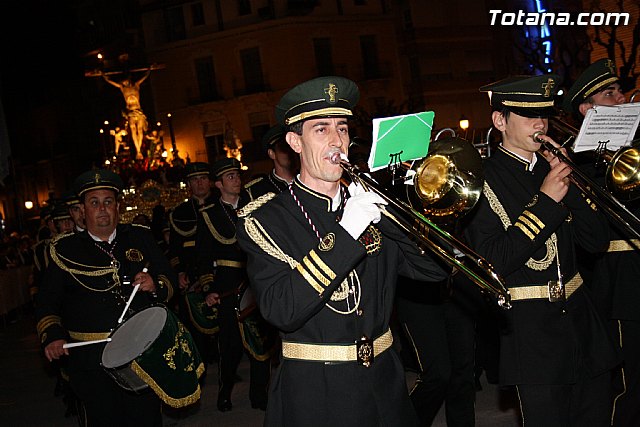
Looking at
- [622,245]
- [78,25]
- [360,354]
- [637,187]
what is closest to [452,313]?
[622,245]

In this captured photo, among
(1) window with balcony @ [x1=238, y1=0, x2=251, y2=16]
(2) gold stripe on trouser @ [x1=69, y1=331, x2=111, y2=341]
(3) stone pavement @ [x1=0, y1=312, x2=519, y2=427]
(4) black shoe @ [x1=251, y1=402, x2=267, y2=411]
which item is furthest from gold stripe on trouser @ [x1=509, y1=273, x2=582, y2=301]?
(1) window with balcony @ [x1=238, y1=0, x2=251, y2=16]

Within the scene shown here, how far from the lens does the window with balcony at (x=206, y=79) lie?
148 feet

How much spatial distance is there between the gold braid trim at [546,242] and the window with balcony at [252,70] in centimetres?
3935

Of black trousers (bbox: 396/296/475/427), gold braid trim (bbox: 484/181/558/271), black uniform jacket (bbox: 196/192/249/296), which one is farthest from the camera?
black uniform jacket (bbox: 196/192/249/296)

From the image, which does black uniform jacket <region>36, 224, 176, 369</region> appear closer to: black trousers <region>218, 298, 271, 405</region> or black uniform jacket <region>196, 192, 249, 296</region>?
black trousers <region>218, 298, 271, 405</region>

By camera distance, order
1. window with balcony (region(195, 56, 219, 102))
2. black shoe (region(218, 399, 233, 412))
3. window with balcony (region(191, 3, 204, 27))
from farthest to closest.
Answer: window with balcony (region(191, 3, 204, 27)), window with balcony (region(195, 56, 219, 102)), black shoe (region(218, 399, 233, 412))

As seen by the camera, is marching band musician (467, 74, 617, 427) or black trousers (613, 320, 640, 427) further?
black trousers (613, 320, 640, 427)

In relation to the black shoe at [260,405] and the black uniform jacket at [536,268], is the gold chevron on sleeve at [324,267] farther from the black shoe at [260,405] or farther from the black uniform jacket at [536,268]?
the black shoe at [260,405]

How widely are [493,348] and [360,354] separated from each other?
168 inches

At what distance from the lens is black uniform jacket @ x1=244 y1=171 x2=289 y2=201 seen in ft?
25.2

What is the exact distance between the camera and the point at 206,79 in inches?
1789

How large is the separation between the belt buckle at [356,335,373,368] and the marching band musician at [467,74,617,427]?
1.02 m

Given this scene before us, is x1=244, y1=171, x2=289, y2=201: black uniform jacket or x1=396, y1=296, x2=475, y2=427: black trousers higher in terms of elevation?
x1=244, y1=171, x2=289, y2=201: black uniform jacket

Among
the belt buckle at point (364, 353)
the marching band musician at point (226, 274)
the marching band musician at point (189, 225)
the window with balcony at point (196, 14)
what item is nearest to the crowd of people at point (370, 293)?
the belt buckle at point (364, 353)
